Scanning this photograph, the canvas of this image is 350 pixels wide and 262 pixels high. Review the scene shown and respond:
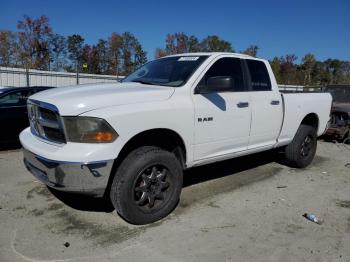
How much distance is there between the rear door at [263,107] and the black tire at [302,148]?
0.84m

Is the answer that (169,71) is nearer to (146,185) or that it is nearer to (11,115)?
(146,185)

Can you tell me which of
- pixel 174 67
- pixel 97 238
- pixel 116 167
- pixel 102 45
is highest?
pixel 102 45

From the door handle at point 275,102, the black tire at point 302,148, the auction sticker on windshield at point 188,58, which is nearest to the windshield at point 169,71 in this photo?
the auction sticker on windshield at point 188,58

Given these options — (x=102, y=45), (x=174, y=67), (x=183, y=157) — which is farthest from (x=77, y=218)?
(x=102, y=45)

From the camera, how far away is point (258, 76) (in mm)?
5551

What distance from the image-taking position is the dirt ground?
346 centimetres

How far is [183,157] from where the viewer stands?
4.45 metres

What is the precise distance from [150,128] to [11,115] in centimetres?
498

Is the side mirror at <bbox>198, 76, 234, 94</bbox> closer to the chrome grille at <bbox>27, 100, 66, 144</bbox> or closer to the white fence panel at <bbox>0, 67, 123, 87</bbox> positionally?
the chrome grille at <bbox>27, 100, 66, 144</bbox>

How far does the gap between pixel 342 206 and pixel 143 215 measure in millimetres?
2722

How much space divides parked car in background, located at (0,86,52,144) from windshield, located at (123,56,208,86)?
3.59m

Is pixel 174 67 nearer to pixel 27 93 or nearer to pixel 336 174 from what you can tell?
pixel 336 174

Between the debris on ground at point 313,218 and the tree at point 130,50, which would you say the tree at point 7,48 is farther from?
the debris on ground at point 313,218

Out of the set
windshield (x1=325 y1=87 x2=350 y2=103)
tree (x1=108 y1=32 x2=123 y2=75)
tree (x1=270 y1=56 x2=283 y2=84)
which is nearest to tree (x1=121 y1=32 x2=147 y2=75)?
tree (x1=108 y1=32 x2=123 y2=75)
